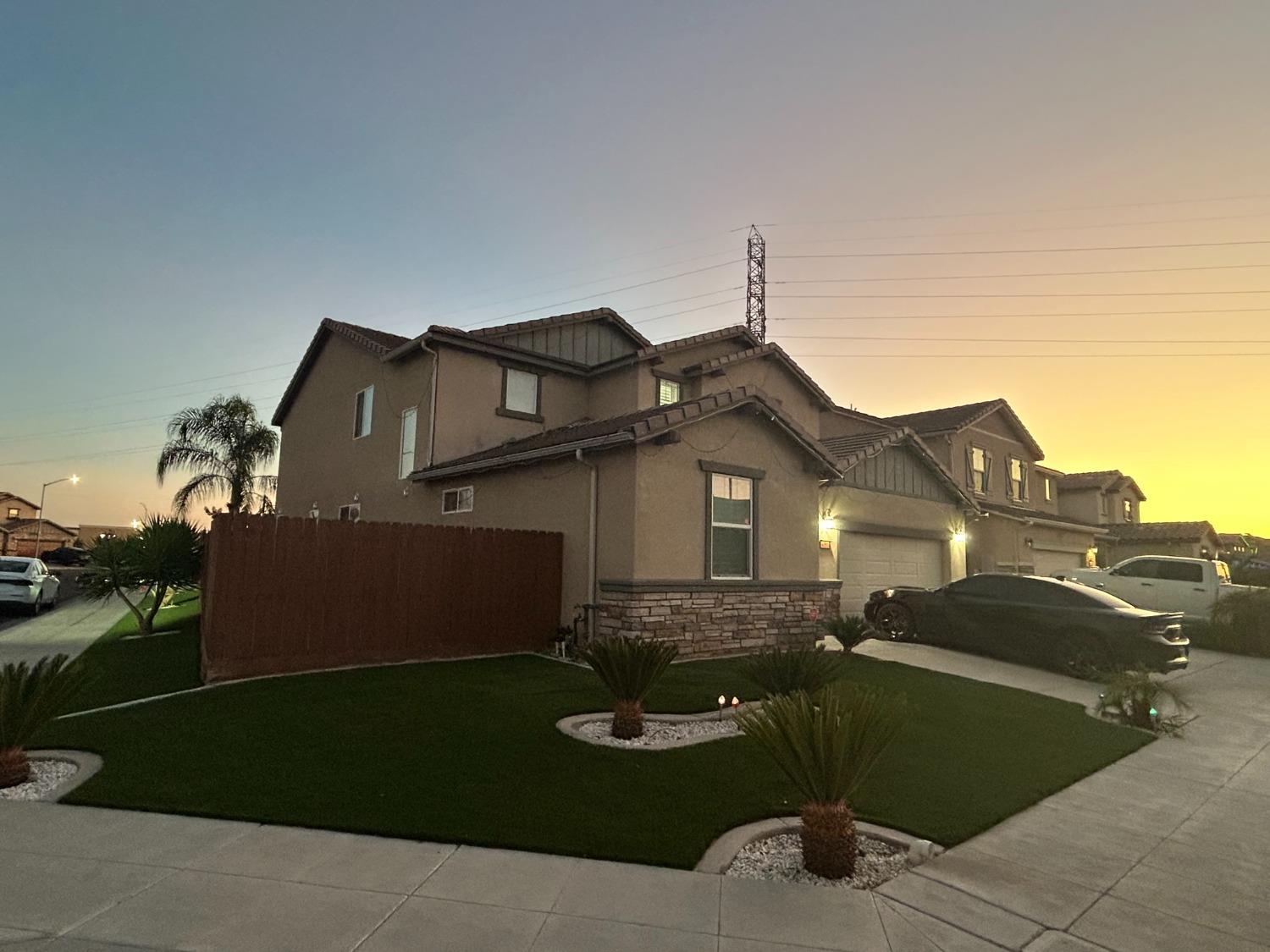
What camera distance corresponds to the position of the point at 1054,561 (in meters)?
24.8

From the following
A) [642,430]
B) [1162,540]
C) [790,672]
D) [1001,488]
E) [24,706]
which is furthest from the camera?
[1162,540]

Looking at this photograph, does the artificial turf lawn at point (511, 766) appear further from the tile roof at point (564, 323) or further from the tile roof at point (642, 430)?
the tile roof at point (564, 323)

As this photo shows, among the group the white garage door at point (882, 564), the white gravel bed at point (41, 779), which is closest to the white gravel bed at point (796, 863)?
the white gravel bed at point (41, 779)

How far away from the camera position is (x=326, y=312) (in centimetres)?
2072

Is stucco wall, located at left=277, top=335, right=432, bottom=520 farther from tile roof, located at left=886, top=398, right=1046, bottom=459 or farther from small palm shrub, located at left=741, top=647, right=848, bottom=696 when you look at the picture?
tile roof, located at left=886, top=398, right=1046, bottom=459

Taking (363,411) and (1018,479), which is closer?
(363,411)

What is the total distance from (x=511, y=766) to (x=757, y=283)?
3039 cm

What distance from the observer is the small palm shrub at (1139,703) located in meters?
8.26

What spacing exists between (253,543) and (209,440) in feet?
68.8

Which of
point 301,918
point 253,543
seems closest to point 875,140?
point 253,543

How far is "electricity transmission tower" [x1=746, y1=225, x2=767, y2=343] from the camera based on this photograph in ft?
107

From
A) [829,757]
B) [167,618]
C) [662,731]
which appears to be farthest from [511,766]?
[167,618]

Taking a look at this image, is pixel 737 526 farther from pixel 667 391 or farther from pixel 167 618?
pixel 167 618

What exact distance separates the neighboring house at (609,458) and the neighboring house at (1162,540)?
22.5m
